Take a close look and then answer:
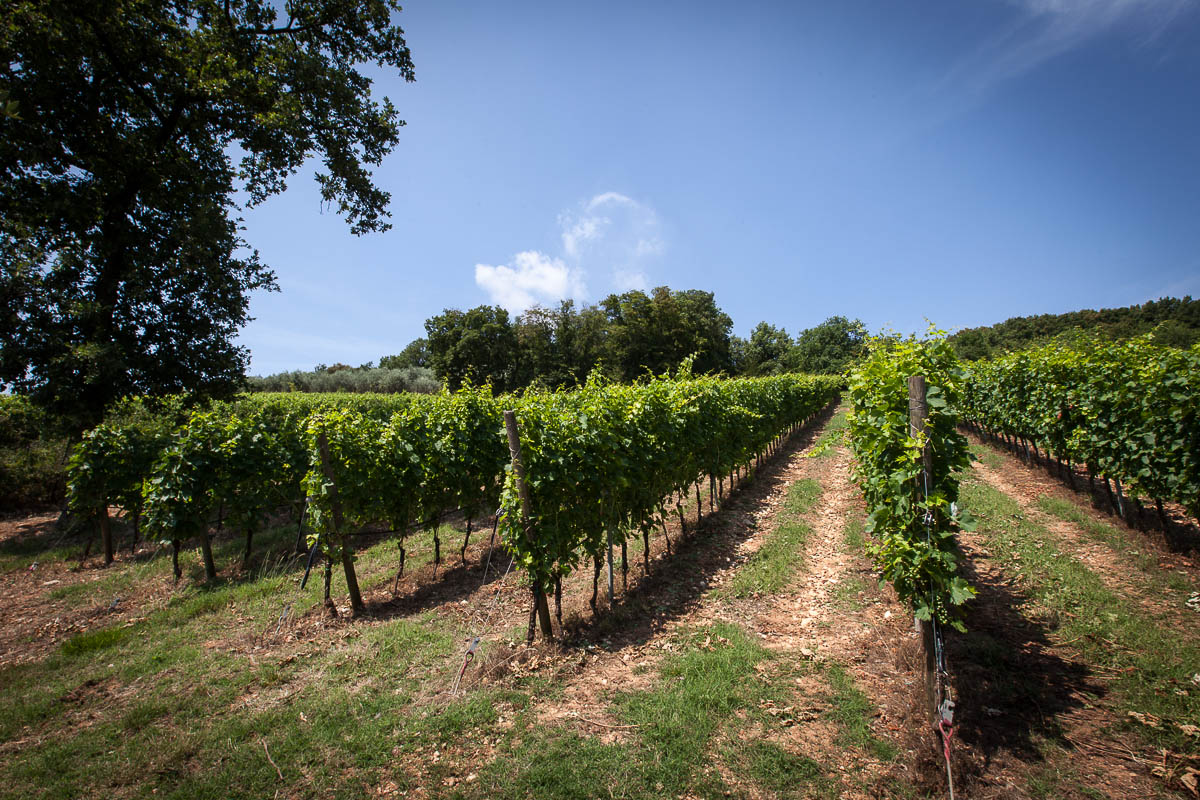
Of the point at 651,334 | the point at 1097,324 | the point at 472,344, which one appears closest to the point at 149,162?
the point at 472,344

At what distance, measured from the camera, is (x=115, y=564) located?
386 inches

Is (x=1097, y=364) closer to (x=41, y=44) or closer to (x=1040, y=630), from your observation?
(x=1040, y=630)

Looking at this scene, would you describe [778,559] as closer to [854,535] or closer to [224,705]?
[854,535]

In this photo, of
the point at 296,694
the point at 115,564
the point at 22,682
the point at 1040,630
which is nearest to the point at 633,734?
the point at 296,694

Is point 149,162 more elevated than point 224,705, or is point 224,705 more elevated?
point 149,162

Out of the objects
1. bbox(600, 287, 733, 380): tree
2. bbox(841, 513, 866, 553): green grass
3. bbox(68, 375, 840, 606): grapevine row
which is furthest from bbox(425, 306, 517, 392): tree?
bbox(841, 513, 866, 553): green grass

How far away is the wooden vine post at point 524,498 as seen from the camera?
5383 millimetres

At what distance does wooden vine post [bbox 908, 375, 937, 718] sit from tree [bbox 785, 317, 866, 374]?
77.7m

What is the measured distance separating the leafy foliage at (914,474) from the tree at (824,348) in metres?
76.9

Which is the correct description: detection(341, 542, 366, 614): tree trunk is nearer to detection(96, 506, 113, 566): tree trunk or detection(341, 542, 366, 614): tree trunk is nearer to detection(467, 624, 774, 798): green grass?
detection(467, 624, 774, 798): green grass

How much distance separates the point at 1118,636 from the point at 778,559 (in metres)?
3.65

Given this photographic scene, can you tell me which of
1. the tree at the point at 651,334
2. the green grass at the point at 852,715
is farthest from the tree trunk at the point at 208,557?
the tree at the point at 651,334

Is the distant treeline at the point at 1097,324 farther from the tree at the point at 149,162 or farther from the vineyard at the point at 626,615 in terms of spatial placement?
the tree at the point at 149,162

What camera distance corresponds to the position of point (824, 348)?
83188 millimetres
